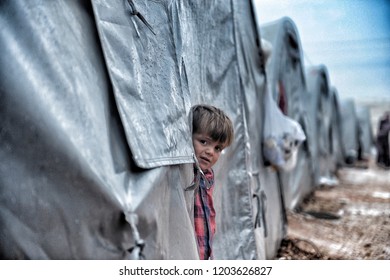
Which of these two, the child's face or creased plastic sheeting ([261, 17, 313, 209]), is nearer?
the child's face

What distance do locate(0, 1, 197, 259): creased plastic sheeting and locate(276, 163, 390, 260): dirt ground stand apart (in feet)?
6.05

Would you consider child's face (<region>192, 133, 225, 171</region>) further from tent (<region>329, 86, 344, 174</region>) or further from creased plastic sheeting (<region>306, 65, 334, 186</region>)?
tent (<region>329, 86, 344, 174</region>)

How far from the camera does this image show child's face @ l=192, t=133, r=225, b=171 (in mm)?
1796

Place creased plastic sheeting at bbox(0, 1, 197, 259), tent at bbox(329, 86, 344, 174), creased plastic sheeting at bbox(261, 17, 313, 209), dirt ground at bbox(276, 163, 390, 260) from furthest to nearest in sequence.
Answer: tent at bbox(329, 86, 344, 174) → creased plastic sheeting at bbox(261, 17, 313, 209) → dirt ground at bbox(276, 163, 390, 260) → creased plastic sheeting at bbox(0, 1, 197, 259)

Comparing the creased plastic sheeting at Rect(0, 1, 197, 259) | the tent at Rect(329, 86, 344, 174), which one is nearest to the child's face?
the creased plastic sheeting at Rect(0, 1, 197, 259)

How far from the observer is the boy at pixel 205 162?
1.79m

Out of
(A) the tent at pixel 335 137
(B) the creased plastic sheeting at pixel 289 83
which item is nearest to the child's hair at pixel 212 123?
(B) the creased plastic sheeting at pixel 289 83

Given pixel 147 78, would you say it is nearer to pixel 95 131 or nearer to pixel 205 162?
pixel 95 131

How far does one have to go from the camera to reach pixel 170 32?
175 cm

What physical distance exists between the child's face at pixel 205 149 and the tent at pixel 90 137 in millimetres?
141

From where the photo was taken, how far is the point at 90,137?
49.2 inches

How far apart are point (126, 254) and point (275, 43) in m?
3.74

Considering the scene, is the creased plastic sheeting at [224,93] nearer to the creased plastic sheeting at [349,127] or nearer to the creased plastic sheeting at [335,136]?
the creased plastic sheeting at [335,136]

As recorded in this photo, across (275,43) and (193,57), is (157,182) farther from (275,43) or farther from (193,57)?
(275,43)
